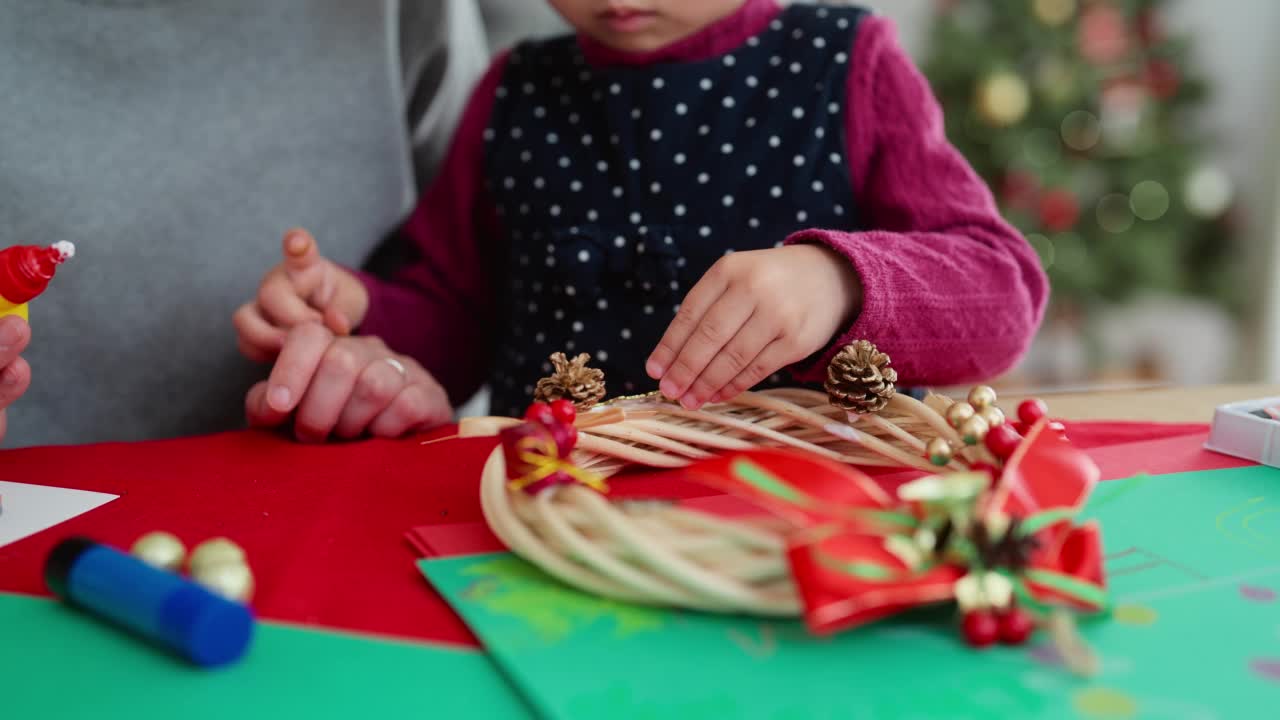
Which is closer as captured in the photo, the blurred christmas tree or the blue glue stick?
the blue glue stick

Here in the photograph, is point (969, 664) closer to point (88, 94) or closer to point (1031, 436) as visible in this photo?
point (1031, 436)

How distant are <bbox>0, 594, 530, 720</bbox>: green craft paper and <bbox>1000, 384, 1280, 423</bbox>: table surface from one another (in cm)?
58

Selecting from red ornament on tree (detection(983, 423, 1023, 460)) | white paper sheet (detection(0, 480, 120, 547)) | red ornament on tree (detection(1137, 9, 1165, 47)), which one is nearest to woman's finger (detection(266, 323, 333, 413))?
white paper sheet (detection(0, 480, 120, 547))

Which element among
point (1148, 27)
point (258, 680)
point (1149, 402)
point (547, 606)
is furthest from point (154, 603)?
point (1148, 27)

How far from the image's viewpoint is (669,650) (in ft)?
1.28

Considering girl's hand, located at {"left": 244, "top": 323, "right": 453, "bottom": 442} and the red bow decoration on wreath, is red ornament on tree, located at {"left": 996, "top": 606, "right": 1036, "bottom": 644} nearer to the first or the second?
the red bow decoration on wreath

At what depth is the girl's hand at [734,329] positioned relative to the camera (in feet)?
1.94

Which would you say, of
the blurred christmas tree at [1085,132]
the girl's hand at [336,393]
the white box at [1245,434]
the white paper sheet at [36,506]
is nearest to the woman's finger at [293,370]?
the girl's hand at [336,393]

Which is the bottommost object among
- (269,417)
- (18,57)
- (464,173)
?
(269,417)

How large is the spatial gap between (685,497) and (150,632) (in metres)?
0.29

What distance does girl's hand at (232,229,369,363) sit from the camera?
78 centimetres

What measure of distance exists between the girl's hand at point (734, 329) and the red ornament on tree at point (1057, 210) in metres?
1.95

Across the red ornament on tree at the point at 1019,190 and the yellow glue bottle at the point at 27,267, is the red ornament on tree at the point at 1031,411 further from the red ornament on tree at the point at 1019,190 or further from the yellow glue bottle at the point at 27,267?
the red ornament on tree at the point at 1019,190

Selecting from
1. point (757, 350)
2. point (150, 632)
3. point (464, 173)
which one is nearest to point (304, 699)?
point (150, 632)
